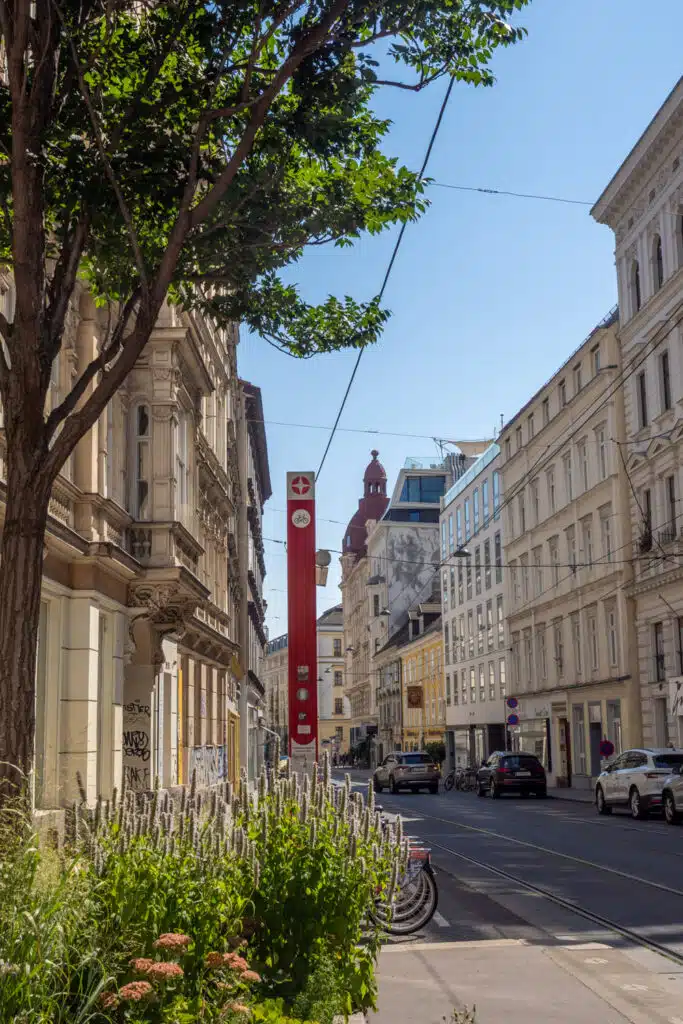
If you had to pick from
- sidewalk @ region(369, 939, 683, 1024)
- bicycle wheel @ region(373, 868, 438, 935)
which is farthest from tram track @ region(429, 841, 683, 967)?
bicycle wheel @ region(373, 868, 438, 935)

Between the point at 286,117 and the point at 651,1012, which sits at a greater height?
the point at 286,117

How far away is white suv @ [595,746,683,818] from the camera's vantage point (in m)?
27.7

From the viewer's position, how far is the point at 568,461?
49.7 meters

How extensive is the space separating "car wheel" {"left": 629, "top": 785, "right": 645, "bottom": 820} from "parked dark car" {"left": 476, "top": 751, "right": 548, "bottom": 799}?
41.0 ft

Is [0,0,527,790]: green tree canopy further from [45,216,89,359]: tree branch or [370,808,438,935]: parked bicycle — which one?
[370,808,438,935]: parked bicycle

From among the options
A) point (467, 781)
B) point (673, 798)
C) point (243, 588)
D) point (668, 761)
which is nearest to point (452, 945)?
point (243, 588)

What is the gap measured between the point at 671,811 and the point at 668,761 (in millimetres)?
1886

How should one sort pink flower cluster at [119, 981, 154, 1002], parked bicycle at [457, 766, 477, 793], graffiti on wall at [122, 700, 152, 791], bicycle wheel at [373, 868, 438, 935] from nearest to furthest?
pink flower cluster at [119, 981, 154, 1002]
bicycle wheel at [373, 868, 438, 935]
graffiti on wall at [122, 700, 152, 791]
parked bicycle at [457, 766, 477, 793]

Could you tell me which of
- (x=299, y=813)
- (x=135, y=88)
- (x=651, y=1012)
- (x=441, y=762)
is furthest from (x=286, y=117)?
(x=441, y=762)

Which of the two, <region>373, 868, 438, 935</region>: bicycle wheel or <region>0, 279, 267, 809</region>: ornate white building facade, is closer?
<region>373, 868, 438, 935</region>: bicycle wheel

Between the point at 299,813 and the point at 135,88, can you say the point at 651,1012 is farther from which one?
the point at 135,88

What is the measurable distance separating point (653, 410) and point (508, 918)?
29130 millimetres

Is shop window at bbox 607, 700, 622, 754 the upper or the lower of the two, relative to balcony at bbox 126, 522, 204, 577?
lower

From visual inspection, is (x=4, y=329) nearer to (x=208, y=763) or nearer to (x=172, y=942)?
(x=172, y=942)
